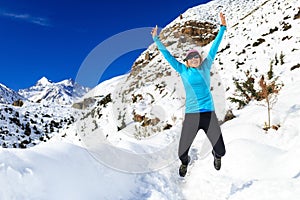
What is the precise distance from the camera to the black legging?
439 cm

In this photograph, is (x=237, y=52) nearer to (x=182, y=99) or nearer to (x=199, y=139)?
(x=182, y=99)

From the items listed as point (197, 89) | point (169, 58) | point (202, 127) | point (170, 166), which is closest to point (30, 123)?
point (170, 166)

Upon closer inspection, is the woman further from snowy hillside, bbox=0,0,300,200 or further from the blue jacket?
snowy hillside, bbox=0,0,300,200

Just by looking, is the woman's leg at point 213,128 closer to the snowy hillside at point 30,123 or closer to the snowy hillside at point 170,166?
the snowy hillside at point 170,166

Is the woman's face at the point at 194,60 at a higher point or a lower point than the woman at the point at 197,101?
higher

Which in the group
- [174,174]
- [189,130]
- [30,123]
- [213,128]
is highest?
[30,123]

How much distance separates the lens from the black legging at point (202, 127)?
4391 mm

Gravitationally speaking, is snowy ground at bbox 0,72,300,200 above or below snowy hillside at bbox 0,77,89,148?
below

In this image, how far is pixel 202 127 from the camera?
4.47 meters

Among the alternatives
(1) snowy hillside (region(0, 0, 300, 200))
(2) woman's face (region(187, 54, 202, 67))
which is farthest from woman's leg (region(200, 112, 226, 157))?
(2) woman's face (region(187, 54, 202, 67))

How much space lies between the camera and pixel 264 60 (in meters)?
15.9

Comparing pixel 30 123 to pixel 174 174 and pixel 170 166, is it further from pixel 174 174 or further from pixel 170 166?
pixel 174 174

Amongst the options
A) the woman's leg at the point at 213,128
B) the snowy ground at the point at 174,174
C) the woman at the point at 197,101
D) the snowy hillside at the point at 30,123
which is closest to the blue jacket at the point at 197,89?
the woman at the point at 197,101

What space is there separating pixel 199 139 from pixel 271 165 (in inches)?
132
